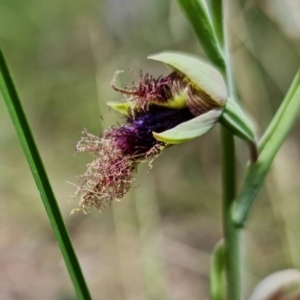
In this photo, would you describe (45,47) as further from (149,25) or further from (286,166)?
(286,166)

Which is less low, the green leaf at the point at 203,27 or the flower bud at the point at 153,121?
the green leaf at the point at 203,27

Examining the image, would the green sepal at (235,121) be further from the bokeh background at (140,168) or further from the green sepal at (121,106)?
the bokeh background at (140,168)

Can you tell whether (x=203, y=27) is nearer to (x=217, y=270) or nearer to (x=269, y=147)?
(x=269, y=147)

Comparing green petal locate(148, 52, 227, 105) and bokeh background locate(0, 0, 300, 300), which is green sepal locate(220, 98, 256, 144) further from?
bokeh background locate(0, 0, 300, 300)

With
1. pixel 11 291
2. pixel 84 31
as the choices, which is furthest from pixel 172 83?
pixel 84 31

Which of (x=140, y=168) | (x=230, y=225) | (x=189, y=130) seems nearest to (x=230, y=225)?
(x=230, y=225)

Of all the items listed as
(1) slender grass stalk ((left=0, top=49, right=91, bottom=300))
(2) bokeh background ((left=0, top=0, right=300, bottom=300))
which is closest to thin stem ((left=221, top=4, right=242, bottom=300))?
(1) slender grass stalk ((left=0, top=49, right=91, bottom=300))

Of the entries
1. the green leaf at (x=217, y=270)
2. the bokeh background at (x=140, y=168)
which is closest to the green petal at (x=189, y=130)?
the green leaf at (x=217, y=270)
